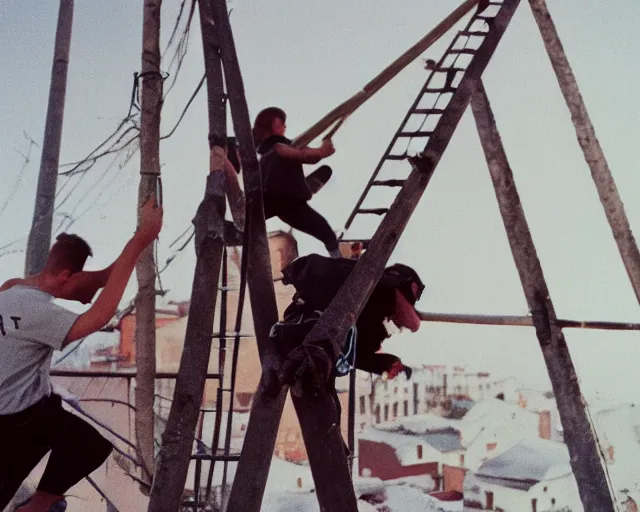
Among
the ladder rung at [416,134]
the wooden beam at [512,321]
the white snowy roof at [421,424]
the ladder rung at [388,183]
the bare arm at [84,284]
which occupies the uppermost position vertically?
the white snowy roof at [421,424]

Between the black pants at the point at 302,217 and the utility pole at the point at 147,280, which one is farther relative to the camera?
the utility pole at the point at 147,280

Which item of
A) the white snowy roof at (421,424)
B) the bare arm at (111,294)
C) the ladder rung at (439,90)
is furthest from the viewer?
the white snowy roof at (421,424)

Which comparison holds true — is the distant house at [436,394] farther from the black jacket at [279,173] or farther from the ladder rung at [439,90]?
the black jacket at [279,173]

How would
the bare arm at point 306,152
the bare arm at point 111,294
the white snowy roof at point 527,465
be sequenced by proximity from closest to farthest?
the bare arm at point 111,294 < the bare arm at point 306,152 < the white snowy roof at point 527,465

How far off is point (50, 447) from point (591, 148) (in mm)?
5215

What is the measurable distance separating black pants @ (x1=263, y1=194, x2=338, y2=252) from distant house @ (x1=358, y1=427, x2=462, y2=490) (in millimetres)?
16669

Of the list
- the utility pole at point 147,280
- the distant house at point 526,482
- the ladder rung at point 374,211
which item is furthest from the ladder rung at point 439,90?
the distant house at point 526,482

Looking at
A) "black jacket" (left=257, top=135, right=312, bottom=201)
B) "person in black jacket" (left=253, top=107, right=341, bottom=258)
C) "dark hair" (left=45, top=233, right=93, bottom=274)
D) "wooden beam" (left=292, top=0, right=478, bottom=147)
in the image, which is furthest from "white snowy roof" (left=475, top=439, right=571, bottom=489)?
"dark hair" (left=45, top=233, right=93, bottom=274)

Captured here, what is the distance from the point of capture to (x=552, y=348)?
6.43 m

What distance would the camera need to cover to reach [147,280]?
336 inches

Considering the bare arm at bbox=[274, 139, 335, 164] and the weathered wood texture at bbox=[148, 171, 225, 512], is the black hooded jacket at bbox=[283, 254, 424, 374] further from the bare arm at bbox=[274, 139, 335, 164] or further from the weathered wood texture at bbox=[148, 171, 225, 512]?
the bare arm at bbox=[274, 139, 335, 164]

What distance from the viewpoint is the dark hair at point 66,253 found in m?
2.96

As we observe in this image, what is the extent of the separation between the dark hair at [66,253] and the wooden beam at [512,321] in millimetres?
3683

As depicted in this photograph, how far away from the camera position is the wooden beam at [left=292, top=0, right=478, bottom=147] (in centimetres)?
558
